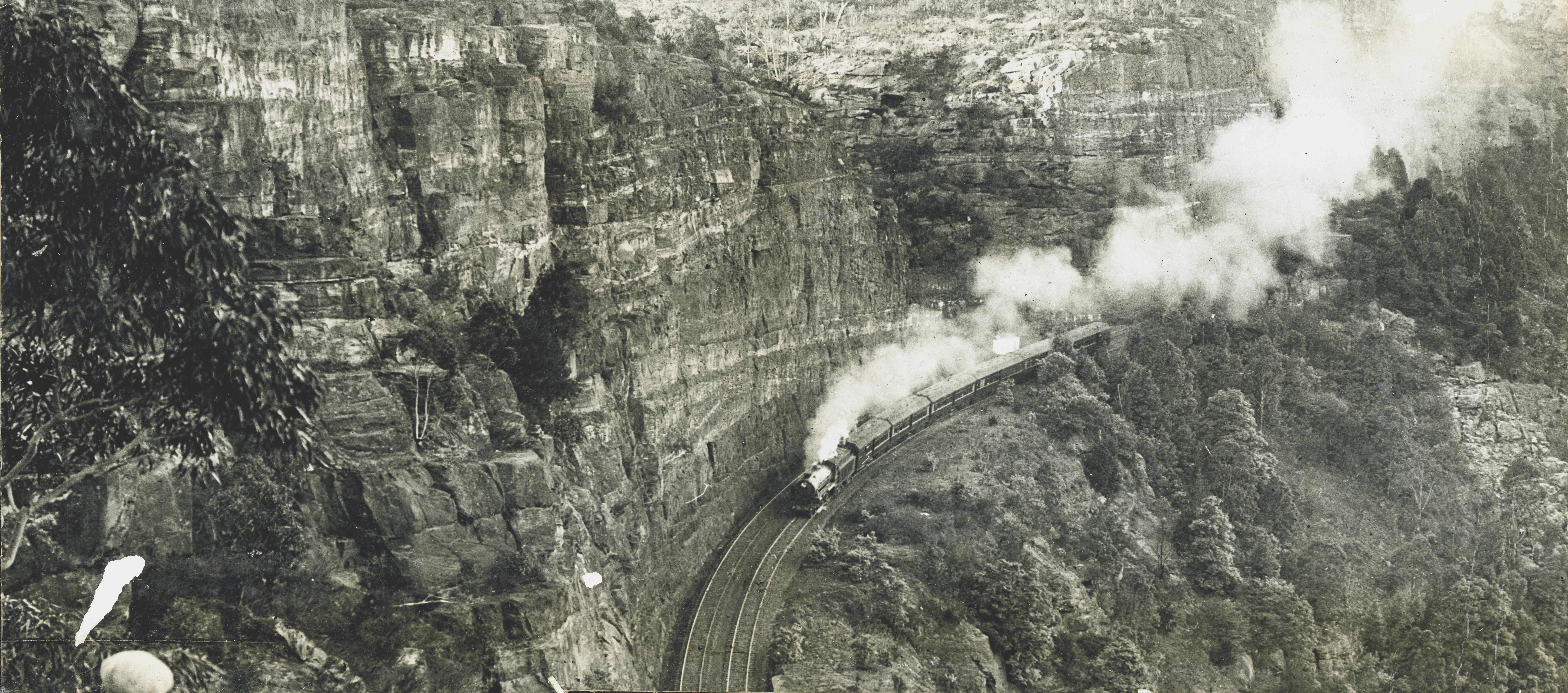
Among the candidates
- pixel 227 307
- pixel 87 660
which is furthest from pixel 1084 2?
pixel 87 660

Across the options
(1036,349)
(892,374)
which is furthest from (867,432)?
(1036,349)

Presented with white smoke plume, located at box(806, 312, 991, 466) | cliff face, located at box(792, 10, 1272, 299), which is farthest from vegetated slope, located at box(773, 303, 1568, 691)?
cliff face, located at box(792, 10, 1272, 299)

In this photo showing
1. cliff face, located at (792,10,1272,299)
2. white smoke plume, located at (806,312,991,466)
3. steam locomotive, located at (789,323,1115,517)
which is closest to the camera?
steam locomotive, located at (789,323,1115,517)

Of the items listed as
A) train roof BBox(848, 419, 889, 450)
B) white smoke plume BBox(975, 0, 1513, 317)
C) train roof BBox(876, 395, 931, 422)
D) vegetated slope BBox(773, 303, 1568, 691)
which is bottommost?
vegetated slope BBox(773, 303, 1568, 691)

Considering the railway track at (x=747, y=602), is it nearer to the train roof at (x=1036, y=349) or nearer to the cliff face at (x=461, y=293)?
the cliff face at (x=461, y=293)

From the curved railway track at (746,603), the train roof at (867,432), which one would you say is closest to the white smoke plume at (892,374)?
the train roof at (867,432)

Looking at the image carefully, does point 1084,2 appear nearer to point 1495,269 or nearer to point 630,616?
point 1495,269

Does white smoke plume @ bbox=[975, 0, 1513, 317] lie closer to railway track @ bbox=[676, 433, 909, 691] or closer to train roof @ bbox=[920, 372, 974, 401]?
train roof @ bbox=[920, 372, 974, 401]

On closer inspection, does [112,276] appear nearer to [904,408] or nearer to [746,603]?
[746,603]
